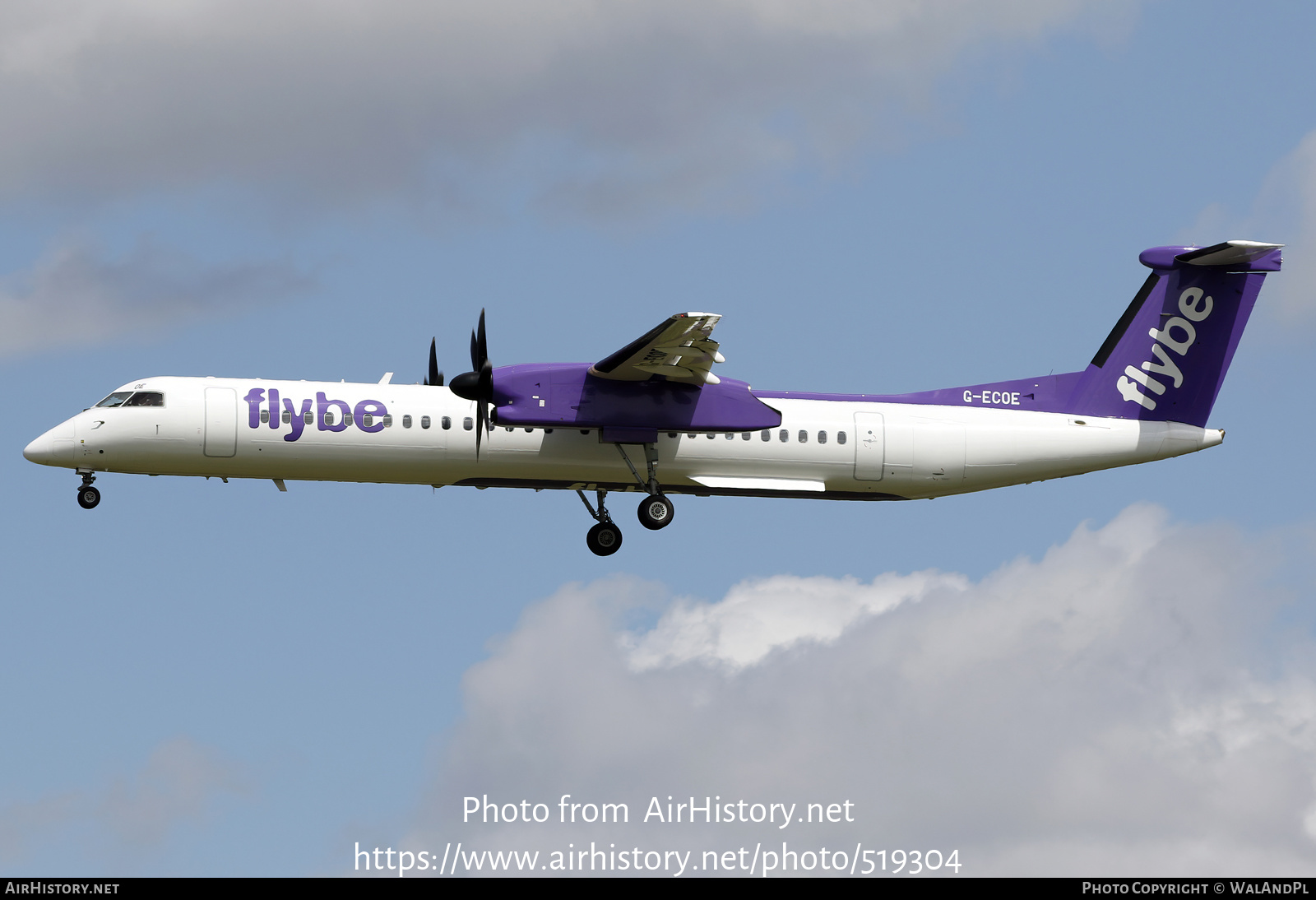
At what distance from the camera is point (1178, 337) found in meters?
35.2

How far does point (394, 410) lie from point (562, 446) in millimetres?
3193

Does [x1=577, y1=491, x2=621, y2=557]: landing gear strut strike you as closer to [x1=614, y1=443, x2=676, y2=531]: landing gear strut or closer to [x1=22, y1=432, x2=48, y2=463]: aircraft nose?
[x1=614, y1=443, x2=676, y2=531]: landing gear strut

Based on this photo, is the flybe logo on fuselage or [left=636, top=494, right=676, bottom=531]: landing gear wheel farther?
[left=636, top=494, right=676, bottom=531]: landing gear wheel

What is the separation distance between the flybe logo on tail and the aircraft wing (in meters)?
9.15

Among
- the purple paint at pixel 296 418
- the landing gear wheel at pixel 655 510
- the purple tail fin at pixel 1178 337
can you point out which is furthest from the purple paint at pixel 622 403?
the purple tail fin at pixel 1178 337

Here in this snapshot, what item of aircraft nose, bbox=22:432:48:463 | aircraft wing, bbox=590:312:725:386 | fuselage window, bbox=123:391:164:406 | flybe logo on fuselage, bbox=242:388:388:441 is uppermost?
aircraft wing, bbox=590:312:725:386

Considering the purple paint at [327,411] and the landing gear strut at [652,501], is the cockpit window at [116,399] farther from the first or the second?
the landing gear strut at [652,501]

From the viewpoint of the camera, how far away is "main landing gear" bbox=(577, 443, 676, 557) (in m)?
32.3

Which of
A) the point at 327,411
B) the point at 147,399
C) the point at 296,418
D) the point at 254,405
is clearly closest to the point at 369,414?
the point at 327,411

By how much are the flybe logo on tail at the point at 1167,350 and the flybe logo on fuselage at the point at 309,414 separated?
15084 mm

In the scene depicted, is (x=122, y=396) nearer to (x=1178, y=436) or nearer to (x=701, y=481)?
(x=701, y=481)

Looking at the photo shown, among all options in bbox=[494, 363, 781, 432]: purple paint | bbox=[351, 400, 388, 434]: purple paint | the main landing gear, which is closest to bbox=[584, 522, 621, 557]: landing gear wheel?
the main landing gear
